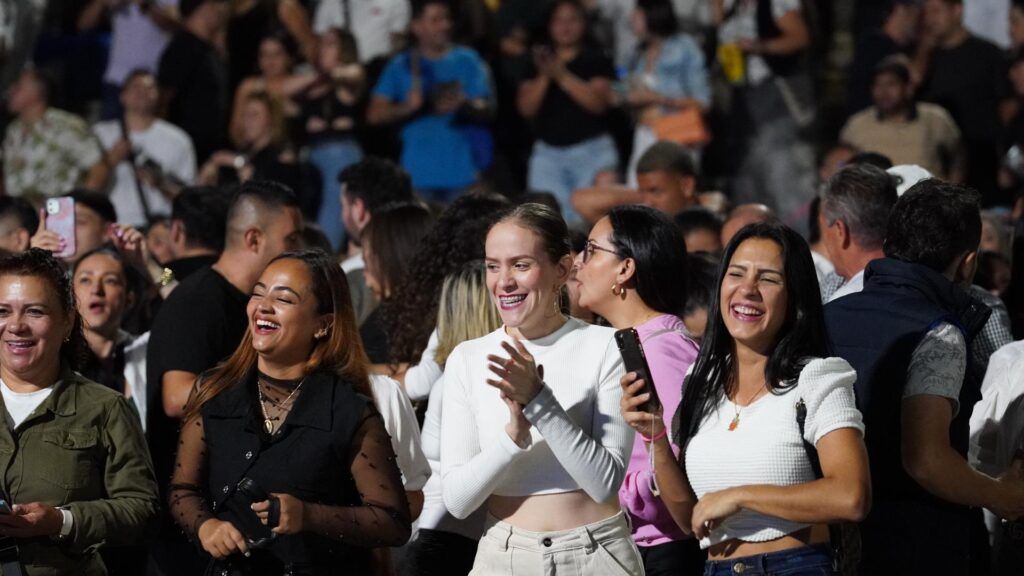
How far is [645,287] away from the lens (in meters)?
4.78

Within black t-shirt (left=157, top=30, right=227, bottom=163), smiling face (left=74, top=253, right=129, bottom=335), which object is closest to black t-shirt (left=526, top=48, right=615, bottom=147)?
black t-shirt (left=157, top=30, right=227, bottom=163)

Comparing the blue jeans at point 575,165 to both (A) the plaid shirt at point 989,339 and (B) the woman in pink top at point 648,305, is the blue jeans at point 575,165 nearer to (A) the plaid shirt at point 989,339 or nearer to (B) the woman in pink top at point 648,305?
(A) the plaid shirt at point 989,339

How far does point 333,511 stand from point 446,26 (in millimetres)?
7236

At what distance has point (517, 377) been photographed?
384cm

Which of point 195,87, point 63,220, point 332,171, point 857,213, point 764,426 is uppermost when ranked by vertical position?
point 195,87

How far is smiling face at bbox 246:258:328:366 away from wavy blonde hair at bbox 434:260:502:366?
2.62ft

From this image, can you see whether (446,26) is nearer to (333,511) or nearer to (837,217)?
(837,217)

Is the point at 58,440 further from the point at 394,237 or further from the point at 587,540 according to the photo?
the point at 394,237

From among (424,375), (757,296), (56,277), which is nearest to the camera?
(757,296)

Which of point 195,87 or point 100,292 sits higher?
point 195,87

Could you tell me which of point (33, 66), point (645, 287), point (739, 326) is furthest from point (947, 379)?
point (33, 66)

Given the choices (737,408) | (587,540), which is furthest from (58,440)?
(737,408)

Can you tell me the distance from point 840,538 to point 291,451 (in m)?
1.52

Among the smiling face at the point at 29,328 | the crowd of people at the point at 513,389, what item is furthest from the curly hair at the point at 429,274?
the smiling face at the point at 29,328
